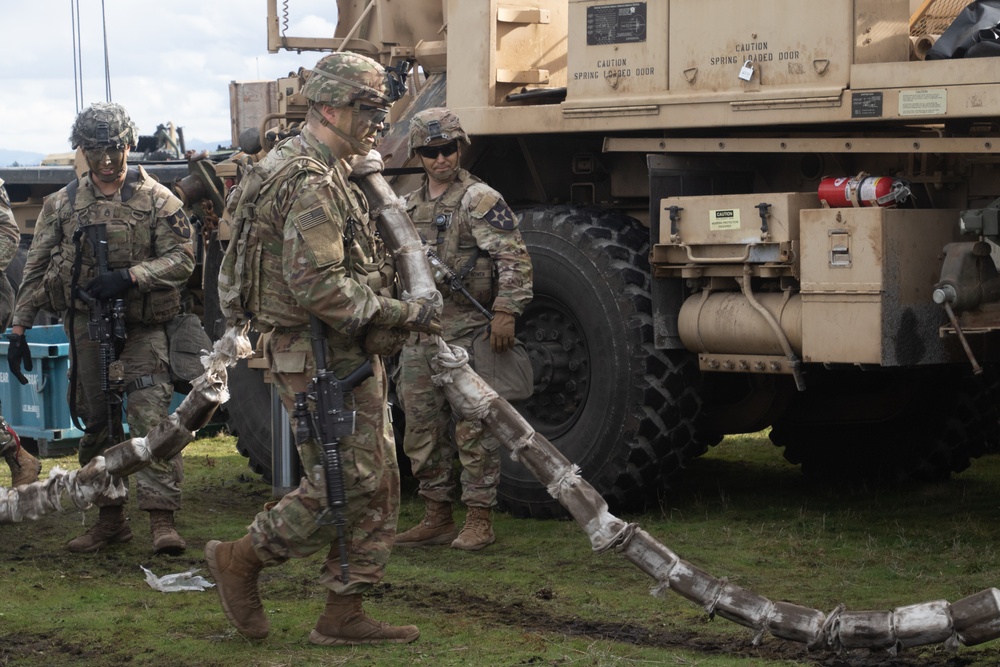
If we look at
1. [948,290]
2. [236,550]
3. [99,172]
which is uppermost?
[99,172]

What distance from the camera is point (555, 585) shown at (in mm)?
6090

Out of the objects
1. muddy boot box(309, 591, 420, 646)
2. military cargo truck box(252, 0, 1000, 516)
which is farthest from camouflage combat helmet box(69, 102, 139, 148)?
muddy boot box(309, 591, 420, 646)

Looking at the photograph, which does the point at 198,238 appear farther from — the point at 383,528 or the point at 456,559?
the point at 383,528

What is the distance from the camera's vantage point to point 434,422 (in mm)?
7059

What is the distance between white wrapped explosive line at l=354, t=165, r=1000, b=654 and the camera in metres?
4.68

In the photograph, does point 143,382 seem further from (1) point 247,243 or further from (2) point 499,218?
(1) point 247,243

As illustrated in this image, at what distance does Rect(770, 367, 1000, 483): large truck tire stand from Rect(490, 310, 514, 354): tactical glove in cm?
154

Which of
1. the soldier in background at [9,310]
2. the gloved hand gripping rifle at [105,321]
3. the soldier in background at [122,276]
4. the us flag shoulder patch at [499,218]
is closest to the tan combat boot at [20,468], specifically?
the soldier in background at [9,310]

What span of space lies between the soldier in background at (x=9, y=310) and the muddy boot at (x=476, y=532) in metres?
2.40

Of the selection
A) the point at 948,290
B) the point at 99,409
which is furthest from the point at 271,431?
the point at 948,290

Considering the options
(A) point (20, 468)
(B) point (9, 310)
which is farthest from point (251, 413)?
(B) point (9, 310)

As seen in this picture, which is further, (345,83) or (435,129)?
(435,129)

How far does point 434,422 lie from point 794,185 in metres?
1.97

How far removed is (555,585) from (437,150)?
213 centimetres
